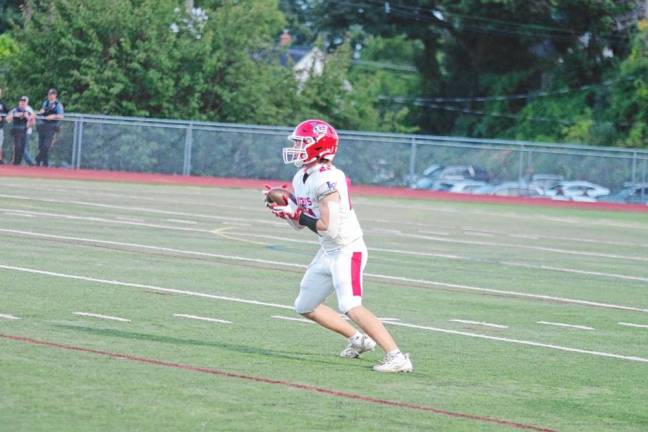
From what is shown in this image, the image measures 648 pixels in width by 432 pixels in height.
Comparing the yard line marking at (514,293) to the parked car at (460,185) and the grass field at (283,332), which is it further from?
the parked car at (460,185)

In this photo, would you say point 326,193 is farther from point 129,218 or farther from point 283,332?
point 129,218

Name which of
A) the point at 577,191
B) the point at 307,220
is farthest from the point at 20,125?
the point at 307,220

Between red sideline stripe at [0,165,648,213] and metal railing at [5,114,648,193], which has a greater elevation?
metal railing at [5,114,648,193]

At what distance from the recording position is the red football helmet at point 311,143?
1005 cm

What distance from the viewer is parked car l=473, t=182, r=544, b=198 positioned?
3906 centimetres

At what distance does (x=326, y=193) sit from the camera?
1010 cm

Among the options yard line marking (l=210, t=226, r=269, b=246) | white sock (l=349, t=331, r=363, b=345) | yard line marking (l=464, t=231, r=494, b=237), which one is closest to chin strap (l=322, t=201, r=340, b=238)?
white sock (l=349, t=331, r=363, b=345)

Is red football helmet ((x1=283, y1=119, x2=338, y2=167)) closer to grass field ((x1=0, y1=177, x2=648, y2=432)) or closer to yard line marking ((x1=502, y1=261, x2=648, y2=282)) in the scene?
grass field ((x1=0, y1=177, x2=648, y2=432))

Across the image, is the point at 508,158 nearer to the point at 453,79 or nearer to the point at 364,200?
the point at 364,200

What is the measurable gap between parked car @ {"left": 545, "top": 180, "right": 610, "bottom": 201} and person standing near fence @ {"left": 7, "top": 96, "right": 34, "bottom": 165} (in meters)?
13.7

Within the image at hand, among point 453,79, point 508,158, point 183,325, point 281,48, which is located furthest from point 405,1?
point 183,325

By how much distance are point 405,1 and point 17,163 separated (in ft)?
100

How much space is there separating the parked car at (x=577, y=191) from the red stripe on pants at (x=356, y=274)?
2905 cm

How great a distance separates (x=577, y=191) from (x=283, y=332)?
28.0 meters
